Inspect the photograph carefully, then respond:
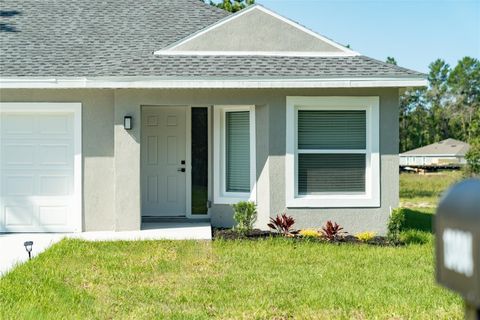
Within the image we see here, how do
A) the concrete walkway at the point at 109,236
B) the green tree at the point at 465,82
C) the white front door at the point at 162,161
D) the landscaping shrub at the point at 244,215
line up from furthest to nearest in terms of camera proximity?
the green tree at the point at 465,82, the white front door at the point at 162,161, the landscaping shrub at the point at 244,215, the concrete walkway at the point at 109,236

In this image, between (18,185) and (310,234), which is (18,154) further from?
(310,234)

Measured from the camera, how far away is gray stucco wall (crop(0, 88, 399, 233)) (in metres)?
11.2

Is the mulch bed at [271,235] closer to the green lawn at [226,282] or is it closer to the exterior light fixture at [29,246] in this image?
the green lawn at [226,282]

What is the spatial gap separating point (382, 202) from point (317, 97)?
2.26 meters

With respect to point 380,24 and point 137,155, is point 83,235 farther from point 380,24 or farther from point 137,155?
point 380,24

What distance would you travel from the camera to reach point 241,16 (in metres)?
11.7

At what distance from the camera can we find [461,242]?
143cm

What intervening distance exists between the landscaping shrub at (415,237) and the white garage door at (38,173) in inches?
233

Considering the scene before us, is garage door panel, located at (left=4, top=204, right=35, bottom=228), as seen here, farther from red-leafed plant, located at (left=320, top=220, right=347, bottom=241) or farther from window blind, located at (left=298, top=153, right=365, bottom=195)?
red-leafed plant, located at (left=320, top=220, right=347, bottom=241)

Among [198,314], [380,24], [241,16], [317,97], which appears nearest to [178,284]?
[198,314]

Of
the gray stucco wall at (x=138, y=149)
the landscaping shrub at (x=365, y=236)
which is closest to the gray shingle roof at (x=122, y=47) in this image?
the gray stucco wall at (x=138, y=149)

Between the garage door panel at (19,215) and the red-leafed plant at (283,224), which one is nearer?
the red-leafed plant at (283,224)

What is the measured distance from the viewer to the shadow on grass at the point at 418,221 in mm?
12609

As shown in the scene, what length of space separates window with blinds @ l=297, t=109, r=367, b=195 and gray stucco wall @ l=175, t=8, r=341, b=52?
53.9 inches
